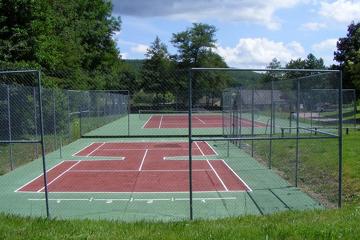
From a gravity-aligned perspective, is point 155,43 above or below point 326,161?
above

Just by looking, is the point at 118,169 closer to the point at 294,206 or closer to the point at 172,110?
the point at 172,110

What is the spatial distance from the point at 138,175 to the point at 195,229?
28.6 ft

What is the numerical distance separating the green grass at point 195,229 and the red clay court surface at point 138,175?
18.1 feet

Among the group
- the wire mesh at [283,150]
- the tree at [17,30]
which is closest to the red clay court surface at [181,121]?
the wire mesh at [283,150]

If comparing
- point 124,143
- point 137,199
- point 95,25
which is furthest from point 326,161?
point 95,25

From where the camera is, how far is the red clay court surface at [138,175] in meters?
13.6

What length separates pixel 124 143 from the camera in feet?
Answer: 85.4

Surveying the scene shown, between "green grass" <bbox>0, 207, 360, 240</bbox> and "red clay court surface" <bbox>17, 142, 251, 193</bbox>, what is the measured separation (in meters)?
5.53

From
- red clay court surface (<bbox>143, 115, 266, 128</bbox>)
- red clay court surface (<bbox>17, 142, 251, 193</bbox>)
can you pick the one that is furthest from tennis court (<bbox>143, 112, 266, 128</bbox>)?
red clay court surface (<bbox>17, 142, 251, 193</bbox>)

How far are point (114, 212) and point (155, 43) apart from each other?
85.5 meters

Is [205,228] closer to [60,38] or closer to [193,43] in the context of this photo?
[60,38]

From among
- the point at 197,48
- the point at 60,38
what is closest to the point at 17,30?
the point at 60,38

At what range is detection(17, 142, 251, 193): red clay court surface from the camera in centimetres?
1355

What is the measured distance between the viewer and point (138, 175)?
51.2 ft
